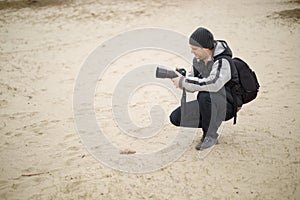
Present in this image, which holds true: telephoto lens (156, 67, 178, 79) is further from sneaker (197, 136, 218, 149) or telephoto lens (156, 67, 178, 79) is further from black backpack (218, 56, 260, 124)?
sneaker (197, 136, 218, 149)

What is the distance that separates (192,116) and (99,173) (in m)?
1.17

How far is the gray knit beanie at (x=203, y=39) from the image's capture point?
3.18 m

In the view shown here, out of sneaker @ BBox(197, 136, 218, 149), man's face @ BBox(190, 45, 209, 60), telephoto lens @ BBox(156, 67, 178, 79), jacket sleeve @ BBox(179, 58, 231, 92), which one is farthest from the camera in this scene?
sneaker @ BBox(197, 136, 218, 149)

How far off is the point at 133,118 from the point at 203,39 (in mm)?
1840

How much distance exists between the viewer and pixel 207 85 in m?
3.20

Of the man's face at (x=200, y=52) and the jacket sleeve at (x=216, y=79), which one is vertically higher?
the man's face at (x=200, y=52)

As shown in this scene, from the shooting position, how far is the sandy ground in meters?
3.20

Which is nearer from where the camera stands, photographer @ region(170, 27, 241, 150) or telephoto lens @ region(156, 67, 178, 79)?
photographer @ region(170, 27, 241, 150)

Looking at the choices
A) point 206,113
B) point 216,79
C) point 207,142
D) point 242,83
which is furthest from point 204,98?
point 207,142

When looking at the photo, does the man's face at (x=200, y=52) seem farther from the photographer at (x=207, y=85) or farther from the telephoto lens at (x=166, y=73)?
the telephoto lens at (x=166, y=73)

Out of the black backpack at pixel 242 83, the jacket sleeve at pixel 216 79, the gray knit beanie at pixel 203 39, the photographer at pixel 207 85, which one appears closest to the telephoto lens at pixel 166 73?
the photographer at pixel 207 85

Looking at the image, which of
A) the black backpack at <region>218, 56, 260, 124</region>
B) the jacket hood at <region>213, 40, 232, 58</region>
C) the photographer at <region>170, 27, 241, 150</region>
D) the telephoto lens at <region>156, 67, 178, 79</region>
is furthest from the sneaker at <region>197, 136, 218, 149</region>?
the jacket hood at <region>213, 40, 232, 58</region>

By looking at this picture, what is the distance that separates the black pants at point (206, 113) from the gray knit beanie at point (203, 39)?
Answer: 50 centimetres

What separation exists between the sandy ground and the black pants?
33 cm
